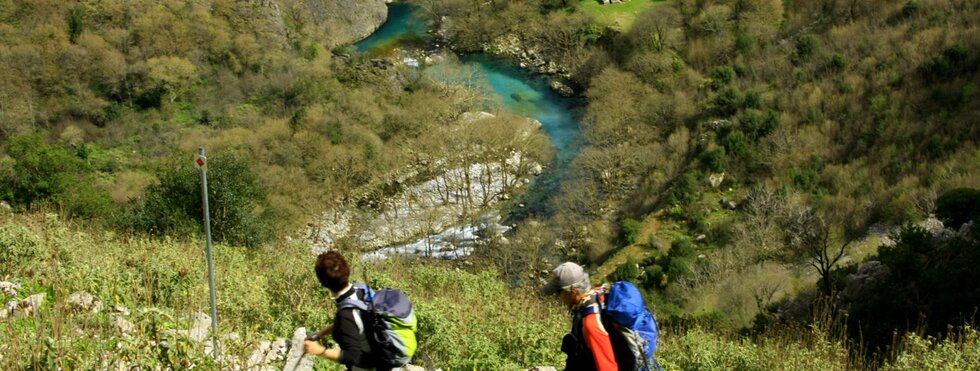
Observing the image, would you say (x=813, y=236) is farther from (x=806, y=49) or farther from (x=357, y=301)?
(x=357, y=301)

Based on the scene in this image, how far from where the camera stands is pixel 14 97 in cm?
4053

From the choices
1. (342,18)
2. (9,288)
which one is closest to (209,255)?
(9,288)

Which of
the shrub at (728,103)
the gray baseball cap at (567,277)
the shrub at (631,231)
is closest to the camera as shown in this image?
the gray baseball cap at (567,277)

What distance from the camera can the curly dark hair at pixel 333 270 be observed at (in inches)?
203

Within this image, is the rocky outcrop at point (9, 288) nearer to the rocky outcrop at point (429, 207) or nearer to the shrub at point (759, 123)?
the rocky outcrop at point (429, 207)

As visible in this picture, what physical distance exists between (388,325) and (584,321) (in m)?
1.35

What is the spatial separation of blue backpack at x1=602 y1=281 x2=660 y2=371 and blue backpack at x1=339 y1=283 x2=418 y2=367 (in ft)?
4.51

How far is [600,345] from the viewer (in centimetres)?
518

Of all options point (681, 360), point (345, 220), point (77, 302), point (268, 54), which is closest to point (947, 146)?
point (681, 360)

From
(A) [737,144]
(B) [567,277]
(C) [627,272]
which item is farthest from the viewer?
(A) [737,144]

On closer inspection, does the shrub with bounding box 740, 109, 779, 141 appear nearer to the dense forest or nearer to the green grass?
the dense forest

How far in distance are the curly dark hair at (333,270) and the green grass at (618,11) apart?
1779 inches

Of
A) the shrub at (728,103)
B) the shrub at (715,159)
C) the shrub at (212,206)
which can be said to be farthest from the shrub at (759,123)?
the shrub at (212,206)

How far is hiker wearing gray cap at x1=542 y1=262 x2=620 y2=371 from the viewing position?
5.18 metres
